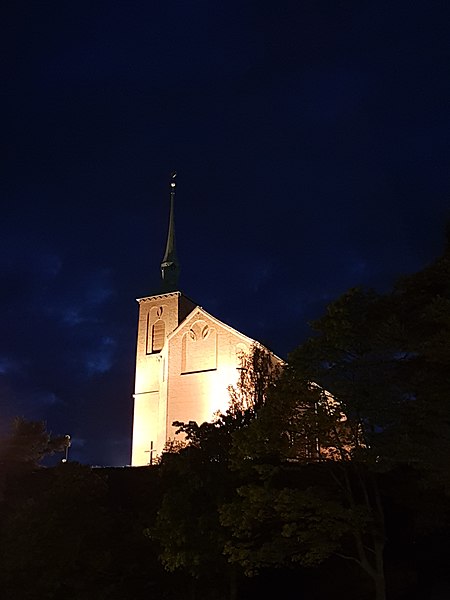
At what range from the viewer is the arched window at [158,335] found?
6142 cm

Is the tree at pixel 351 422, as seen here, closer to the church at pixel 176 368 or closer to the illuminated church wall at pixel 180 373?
the church at pixel 176 368

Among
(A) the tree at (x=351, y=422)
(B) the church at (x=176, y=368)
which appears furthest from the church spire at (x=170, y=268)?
Result: (A) the tree at (x=351, y=422)

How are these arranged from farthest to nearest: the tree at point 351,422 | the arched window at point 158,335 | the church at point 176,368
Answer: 1. the arched window at point 158,335
2. the church at point 176,368
3. the tree at point 351,422

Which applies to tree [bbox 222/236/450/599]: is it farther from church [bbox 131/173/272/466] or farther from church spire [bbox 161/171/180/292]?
church spire [bbox 161/171/180/292]

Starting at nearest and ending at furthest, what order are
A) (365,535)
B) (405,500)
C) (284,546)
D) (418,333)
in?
(418,333)
(284,546)
(405,500)
(365,535)

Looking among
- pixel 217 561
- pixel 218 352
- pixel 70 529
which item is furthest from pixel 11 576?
pixel 218 352

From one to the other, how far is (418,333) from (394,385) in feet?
5.00

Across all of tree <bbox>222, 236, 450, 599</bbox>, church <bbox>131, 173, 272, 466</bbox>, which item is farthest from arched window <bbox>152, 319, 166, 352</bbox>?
tree <bbox>222, 236, 450, 599</bbox>

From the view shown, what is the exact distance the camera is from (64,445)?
36.0 meters

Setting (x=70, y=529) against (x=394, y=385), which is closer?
(x=394, y=385)

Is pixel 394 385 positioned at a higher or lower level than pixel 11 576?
higher

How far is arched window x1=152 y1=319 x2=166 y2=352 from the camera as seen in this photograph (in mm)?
61425

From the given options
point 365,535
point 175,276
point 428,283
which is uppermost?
point 175,276

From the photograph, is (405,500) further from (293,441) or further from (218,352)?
(218,352)
